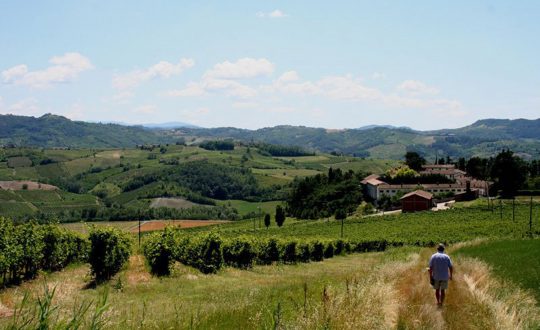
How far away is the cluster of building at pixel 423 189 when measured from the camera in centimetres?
10606

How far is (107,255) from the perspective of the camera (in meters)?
26.3

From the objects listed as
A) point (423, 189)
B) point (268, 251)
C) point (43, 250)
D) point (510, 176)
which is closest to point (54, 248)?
point (43, 250)

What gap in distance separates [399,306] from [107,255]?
19016 millimetres

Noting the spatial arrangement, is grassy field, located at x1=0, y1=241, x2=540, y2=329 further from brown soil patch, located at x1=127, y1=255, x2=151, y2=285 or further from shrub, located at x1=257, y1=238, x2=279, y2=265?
shrub, located at x1=257, y1=238, x2=279, y2=265

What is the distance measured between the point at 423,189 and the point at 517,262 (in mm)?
98064

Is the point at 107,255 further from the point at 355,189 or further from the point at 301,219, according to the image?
the point at 355,189

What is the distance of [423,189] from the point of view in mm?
122500

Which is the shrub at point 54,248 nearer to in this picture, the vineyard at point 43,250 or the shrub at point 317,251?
the vineyard at point 43,250

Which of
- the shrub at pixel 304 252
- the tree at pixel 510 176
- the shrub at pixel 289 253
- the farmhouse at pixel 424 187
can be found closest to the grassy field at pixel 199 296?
the shrub at pixel 289 253

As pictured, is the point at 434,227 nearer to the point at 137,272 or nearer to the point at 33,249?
the point at 137,272

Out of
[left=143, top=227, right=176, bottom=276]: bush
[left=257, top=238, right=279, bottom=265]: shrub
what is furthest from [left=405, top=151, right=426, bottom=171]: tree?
[left=143, top=227, right=176, bottom=276]: bush

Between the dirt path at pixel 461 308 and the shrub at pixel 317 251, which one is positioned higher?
the dirt path at pixel 461 308

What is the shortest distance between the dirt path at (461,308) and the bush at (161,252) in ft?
53.4

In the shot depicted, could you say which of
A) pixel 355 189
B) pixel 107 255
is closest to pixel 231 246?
pixel 107 255
